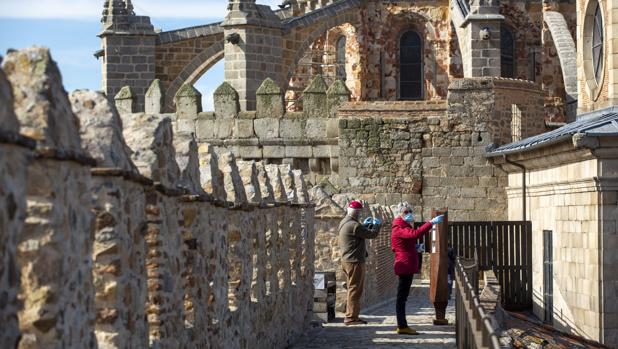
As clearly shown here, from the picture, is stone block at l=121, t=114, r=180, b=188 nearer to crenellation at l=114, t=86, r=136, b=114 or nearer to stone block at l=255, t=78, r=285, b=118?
stone block at l=255, t=78, r=285, b=118

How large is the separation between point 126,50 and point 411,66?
10.7 m

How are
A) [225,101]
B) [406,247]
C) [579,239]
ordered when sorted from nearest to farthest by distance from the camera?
[406,247] < [579,239] < [225,101]

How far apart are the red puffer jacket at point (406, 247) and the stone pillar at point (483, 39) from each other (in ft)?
54.1

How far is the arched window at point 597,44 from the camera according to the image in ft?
88.5

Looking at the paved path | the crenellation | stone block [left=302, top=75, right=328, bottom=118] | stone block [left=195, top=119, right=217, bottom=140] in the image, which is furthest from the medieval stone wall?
the paved path

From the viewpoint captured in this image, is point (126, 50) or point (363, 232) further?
point (126, 50)

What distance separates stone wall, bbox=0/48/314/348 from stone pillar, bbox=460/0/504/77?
20.9 meters

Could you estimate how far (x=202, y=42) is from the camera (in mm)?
36625

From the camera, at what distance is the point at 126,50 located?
34.6m

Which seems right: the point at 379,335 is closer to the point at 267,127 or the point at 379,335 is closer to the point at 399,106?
the point at 267,127

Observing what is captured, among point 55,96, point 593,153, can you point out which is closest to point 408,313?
point 593,153

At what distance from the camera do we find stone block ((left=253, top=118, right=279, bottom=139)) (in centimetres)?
3030

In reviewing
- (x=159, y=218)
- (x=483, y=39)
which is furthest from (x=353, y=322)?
(x=483, y=39)

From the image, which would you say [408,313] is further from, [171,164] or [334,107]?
[171,164]
